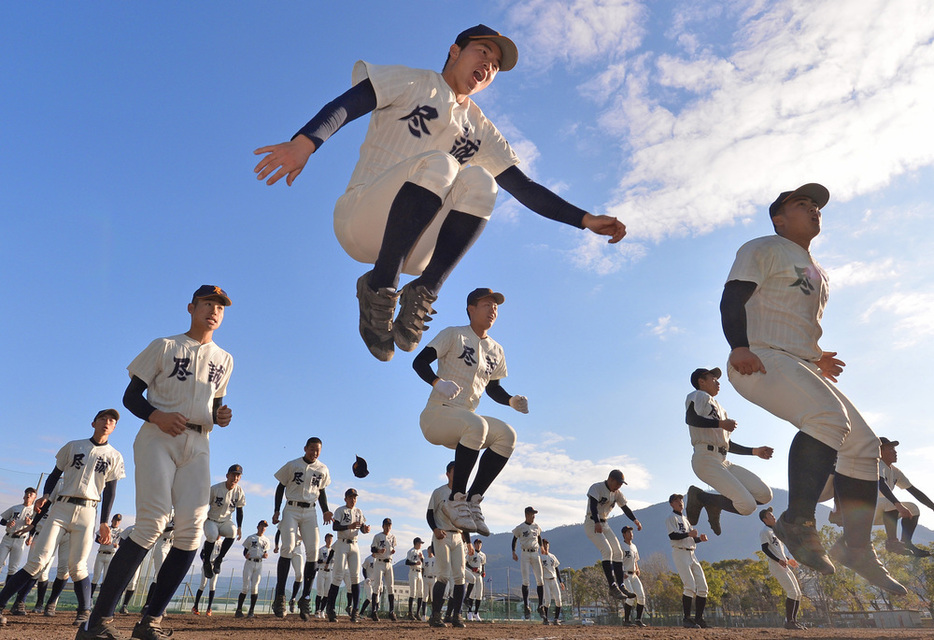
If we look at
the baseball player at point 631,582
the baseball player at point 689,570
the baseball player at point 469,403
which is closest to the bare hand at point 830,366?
the baseball player at point 469,403

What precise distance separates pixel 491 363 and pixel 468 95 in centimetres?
268

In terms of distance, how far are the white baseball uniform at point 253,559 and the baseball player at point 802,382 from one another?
43.1ft

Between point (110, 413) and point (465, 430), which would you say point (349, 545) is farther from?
point (465, 430)

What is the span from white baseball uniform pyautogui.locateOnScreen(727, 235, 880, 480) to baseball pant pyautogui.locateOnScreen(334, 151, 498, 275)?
206cm

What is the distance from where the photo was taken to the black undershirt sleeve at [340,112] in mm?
2828

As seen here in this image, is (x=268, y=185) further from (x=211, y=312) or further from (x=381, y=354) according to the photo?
(x=211, y=312)

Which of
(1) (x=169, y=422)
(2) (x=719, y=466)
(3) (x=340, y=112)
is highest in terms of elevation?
(3) (x=340, y=112)

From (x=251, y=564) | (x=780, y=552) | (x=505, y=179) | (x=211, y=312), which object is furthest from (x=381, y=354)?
(x=251, y=564)

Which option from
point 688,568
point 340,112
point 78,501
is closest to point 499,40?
point 340,112

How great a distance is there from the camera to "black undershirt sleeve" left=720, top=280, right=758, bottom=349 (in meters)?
3.88

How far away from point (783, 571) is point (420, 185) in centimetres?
1155

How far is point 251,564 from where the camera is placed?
1518 cm

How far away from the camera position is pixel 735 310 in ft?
12.9

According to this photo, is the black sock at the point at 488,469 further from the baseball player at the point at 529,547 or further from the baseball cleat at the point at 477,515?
the baseball player at the point at 529,547
